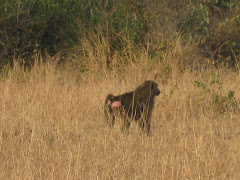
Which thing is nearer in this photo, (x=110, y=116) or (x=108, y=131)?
(x=108, y=131)

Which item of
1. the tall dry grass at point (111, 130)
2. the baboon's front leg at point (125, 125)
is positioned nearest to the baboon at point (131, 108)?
the baboon's front leg at point (125, 125)

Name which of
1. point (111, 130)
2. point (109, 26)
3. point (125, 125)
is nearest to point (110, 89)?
point (125, 125)

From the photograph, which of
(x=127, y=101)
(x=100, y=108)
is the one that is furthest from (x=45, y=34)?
(x=127, y=101)

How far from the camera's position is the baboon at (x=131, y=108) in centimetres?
681

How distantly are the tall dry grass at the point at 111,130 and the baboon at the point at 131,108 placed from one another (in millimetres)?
127

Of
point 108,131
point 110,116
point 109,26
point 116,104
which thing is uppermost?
point 109,26

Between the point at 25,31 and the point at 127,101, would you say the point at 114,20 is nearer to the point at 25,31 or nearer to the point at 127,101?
the point at 25,31

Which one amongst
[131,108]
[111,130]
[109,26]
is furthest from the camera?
→ [109,26]

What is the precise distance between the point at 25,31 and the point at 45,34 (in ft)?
2.34

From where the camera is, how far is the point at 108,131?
6754 mm

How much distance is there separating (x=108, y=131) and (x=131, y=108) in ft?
1.49

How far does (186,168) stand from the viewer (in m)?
4.98

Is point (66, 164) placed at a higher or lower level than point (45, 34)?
lower

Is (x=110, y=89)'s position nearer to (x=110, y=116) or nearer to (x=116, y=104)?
(x=110, y=116)
